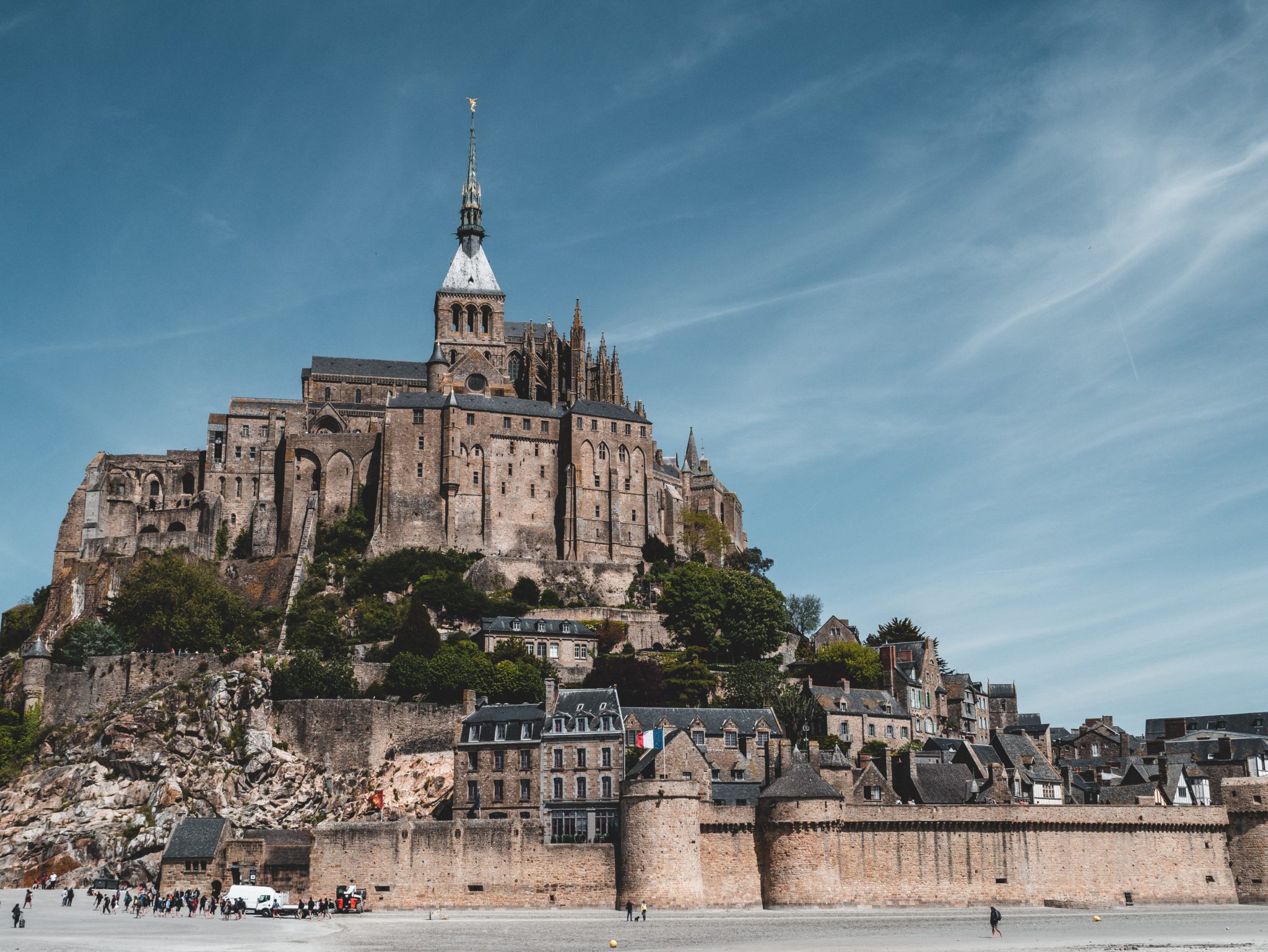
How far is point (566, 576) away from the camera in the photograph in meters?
87.2

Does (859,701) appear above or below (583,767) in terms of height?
above

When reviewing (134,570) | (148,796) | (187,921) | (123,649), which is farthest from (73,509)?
(187,921)

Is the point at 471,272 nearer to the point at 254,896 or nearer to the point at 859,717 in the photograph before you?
the point at 859,717

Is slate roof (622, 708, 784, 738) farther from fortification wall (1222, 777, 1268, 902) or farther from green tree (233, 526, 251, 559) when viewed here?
green tree (233, 526, 251, 559)

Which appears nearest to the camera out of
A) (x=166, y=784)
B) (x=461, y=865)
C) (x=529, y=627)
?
(x=461, y=865)

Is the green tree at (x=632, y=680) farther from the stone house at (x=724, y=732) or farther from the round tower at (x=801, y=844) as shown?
the round tower at (x=801, y=844)

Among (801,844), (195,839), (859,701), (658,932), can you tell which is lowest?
(658,932)

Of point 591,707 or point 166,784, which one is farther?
point 166,784

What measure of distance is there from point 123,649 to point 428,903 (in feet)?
90.8

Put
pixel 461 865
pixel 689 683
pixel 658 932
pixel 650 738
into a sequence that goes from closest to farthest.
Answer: pixel 658 932 → pixel 461 865 → pixel 650 738 → pixel 689 683

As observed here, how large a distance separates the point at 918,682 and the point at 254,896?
3954 cm

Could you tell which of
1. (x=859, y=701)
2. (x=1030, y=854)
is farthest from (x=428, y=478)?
(x=1030, y=854)

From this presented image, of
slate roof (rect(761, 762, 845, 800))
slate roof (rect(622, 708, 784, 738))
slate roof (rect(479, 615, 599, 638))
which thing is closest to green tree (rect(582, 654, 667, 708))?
slate roof (rect(622, 708, 784, 738))

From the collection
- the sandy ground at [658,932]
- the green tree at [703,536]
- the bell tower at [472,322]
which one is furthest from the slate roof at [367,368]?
the sandy ground at [658,932]
